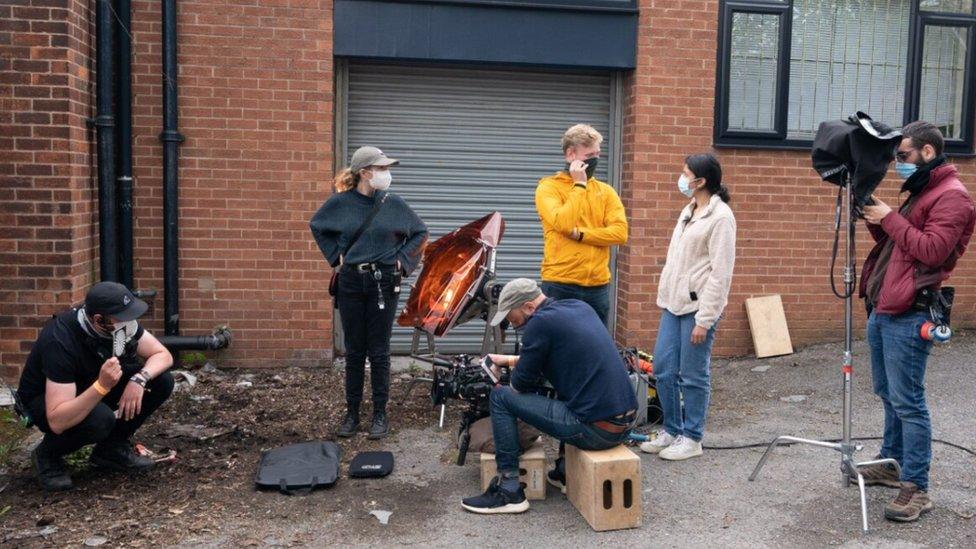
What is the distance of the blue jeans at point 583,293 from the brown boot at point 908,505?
7.09 feet

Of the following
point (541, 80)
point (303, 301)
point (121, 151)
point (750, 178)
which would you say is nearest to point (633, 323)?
point (750, 178)

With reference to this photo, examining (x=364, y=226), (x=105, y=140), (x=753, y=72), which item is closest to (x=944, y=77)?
(x=753, y=72)

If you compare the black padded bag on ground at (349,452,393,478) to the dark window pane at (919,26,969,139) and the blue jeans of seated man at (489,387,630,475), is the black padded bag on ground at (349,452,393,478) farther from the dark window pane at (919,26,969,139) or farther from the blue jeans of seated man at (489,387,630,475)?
the dark window pane at (919,26,969,139)

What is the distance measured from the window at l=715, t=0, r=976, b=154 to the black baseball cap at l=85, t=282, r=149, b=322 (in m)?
5.67

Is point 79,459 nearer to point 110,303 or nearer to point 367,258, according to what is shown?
point 110,303

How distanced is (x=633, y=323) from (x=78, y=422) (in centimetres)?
513

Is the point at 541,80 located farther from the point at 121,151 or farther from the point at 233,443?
the point at 233,443

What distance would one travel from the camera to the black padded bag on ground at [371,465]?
18.5 ft

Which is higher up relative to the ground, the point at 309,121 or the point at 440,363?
the point at 309,121

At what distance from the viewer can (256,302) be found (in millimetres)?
8172

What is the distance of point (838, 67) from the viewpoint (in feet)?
29.3

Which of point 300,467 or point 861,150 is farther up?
point 861,150

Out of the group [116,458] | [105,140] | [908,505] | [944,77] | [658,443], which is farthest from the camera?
[944,77]

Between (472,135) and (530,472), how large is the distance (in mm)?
4298
